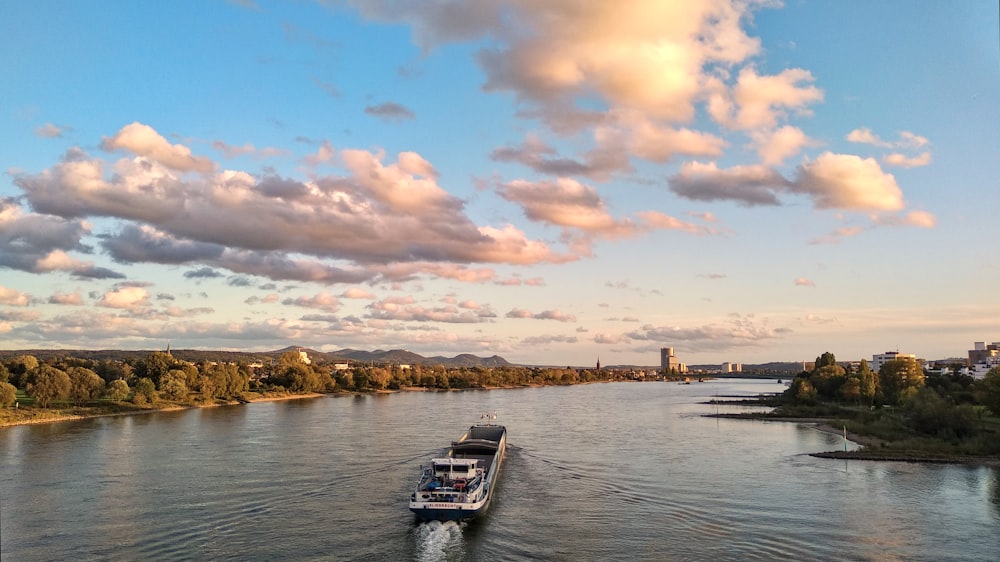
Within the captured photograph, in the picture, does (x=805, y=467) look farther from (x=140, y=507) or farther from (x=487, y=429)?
(x=140, y=507)

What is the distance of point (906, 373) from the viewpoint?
123125mm

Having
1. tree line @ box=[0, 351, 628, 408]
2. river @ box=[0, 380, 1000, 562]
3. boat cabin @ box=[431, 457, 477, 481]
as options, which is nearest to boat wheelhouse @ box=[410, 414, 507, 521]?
boat cabin @ box=[431, 457, 477, 481]

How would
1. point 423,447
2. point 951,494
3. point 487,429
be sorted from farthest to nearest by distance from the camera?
point 487,429
point 423,447
point 951,494

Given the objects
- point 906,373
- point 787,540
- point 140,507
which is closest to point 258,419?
point 140,507

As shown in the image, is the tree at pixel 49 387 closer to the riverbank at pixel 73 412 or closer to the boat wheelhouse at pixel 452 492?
the riverbank at pixel 73 412

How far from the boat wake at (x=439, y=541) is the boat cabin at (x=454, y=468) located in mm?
7406

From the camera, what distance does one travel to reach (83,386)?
11481 centimetres

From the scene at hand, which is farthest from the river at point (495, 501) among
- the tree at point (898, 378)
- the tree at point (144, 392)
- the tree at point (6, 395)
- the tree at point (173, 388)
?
the tree at point (898, 378)

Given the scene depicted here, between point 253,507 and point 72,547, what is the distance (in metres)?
11.1

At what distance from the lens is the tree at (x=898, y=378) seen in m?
120

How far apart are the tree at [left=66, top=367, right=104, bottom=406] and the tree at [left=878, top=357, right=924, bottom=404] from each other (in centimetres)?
14737

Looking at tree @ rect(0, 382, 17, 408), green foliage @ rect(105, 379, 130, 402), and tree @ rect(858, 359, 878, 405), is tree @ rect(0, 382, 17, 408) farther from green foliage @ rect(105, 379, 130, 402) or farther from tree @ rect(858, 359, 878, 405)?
tree @ rect(858, 359, 878, 405)

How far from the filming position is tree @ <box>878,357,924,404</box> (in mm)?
120438

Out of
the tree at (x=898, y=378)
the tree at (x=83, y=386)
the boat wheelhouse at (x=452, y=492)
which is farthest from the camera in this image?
the tree at (x=898, y=378)
